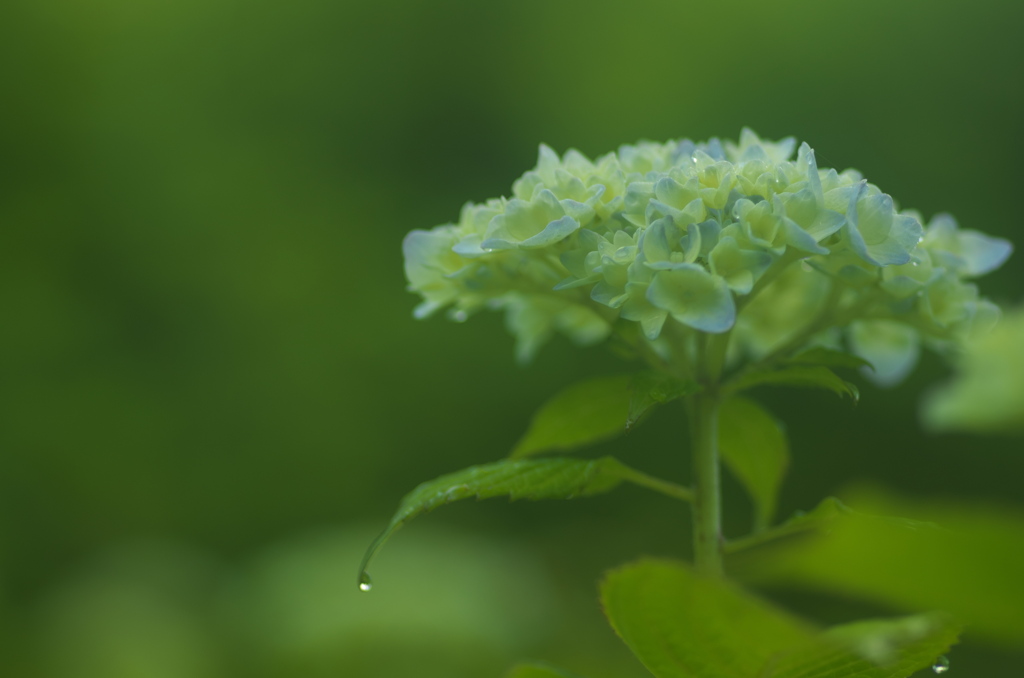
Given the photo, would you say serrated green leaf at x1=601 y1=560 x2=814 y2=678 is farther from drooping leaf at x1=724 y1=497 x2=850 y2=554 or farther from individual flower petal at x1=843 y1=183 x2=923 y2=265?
individual flower petal at x1=843 y1=183 x2=923 y2=265

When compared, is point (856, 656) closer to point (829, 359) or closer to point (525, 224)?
point (829, 359)

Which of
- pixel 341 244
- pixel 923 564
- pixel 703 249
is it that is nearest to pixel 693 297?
pixel 703 249

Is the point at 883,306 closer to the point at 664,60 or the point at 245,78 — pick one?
the point at 664,60

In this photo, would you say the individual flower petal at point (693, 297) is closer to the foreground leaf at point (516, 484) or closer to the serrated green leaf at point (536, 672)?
the foreground leaf at point (516, 484)

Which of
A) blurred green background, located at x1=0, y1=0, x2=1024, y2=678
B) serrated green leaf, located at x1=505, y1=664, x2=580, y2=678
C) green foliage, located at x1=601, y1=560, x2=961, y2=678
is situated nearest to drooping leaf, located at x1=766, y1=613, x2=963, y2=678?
green foliage, located at x1=601, y1=560, x2=961, y2=678

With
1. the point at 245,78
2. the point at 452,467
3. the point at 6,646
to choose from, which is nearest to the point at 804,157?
the point at 6,646

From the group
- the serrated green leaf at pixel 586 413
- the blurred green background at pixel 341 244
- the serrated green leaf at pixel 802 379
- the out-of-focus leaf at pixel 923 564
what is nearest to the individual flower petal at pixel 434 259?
the serrated green leaf at pixel 586 413
